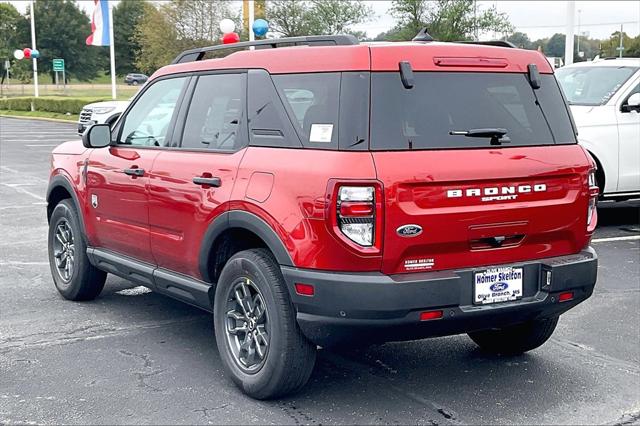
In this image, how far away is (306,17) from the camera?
1946 inches

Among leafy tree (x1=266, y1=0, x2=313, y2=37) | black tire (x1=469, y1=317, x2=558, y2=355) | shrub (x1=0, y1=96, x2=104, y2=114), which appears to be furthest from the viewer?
leafy tree (x1=266, y1=0, x2=313, y2=37)

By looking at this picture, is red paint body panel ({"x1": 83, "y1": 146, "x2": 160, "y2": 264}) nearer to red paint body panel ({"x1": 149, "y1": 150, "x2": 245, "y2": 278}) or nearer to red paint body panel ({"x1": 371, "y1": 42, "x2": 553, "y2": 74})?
red paint body panel ({"x1": 149, "y1": 150, "x2": 245, "y2": 278})

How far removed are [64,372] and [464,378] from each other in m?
2.39

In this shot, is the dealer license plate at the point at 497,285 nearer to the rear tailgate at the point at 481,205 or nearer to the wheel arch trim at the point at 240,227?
the rear tailgate at the point at 481,205

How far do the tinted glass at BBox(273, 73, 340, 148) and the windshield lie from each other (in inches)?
263

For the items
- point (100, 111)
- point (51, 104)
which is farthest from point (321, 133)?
point (51, 104)

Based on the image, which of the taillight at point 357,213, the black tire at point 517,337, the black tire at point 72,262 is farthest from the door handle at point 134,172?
the black tire at point 517,337

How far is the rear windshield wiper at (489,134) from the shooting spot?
4242 mm

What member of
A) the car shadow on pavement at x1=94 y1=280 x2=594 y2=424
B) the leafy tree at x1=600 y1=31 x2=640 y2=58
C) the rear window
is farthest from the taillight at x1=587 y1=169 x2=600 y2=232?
the leafy tree at x1=600 y1=31 x2=640 y2=58

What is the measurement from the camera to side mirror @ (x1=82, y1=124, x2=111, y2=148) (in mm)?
5906

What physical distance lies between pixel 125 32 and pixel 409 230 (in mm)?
95563

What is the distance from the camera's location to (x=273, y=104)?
4516 millimetres

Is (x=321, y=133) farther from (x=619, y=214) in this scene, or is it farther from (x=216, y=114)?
(x=619, y=214)

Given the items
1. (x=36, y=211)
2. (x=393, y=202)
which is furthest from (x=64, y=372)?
(x=36, y=211)
